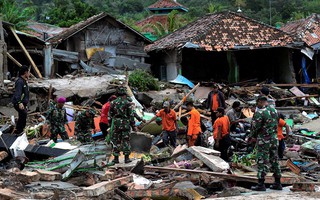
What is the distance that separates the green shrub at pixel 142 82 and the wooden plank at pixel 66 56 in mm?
6689

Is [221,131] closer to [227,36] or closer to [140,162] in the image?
[140,162]

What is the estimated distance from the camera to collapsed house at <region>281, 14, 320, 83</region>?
25453 millimetres

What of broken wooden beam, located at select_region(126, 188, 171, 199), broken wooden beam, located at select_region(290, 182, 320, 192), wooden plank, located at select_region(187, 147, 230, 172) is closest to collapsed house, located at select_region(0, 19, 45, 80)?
wooden plank, located at select_region(187, 147, 230, 172)

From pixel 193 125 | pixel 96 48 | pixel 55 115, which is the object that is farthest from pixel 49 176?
pixel 96 48

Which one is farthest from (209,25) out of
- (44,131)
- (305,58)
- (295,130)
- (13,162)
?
(13,162)

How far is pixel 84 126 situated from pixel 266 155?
5383 mm

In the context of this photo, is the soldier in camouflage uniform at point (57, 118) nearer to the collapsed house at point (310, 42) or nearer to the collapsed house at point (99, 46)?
the collapsed house at point (99, 46)

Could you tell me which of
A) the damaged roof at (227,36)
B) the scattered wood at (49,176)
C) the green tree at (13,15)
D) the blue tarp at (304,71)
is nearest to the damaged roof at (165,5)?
the green tree at (13,15)

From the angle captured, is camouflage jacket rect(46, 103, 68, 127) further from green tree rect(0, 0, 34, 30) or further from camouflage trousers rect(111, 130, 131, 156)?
green tree rect(0, 0, 34, 30)

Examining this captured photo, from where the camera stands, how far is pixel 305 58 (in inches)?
1030

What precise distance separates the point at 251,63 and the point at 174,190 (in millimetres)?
20376

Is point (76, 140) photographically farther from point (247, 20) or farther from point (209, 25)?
point (247, 20)

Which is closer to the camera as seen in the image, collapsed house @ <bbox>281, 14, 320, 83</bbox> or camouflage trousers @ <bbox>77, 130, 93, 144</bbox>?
camouflage trousers @ <bbox>77, 130, 93, 144</bbox>

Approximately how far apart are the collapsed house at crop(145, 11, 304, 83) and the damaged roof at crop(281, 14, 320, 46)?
899 mm
